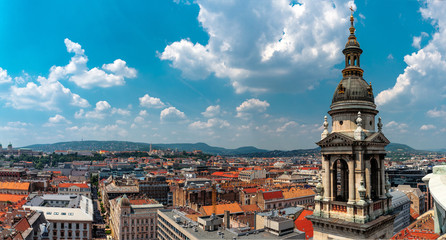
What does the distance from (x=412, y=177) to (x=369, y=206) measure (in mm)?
167826

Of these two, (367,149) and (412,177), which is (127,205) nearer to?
(367,149)

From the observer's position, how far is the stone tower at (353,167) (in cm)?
2264

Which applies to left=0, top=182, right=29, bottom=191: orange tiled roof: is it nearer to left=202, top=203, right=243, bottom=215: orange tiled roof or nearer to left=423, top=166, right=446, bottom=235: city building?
left=202, top=203, right=243, bottom=215: orange tiled roof

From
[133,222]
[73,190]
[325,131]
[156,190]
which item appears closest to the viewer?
[325,131]

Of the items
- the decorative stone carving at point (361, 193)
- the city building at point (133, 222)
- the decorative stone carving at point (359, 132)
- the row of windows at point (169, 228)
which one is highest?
the decorative stone carving at point (359, 132)

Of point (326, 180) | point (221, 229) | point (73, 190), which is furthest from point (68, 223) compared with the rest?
point (326, 180)

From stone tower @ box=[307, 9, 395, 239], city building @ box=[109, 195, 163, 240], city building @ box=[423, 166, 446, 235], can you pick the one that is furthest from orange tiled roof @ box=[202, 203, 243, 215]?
city building @ box=[423, 166, 446, 235]

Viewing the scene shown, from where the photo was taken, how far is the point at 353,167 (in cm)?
2305

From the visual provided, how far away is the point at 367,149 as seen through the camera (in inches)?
914

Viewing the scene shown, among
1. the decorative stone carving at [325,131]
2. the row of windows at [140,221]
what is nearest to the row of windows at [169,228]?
the row of windows at [140,221]

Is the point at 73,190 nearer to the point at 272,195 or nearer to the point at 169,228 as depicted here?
the point at 272,195

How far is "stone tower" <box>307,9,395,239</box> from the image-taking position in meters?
22.6

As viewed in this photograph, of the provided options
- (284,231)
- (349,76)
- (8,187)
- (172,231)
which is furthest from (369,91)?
(8,187)

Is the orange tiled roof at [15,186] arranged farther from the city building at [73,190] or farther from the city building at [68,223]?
the city building at [68,223]
